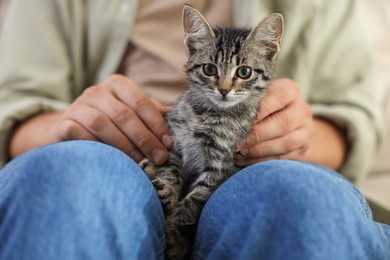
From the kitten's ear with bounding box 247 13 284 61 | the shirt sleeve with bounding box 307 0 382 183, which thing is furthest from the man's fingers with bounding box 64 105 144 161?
the shirt sleeve with bounding box 307 0 382 183

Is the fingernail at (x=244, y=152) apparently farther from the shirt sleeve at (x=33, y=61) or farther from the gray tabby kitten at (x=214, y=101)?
the shirt sleeve at (x=33, y=61)

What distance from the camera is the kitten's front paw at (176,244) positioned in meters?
0.91

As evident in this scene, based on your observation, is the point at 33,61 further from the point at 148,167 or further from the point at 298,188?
the point at 298,188

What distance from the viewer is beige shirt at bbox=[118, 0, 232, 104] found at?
4.23ft

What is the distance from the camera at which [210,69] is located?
1.07 m

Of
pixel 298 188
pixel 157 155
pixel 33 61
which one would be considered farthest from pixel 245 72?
pixel 33 61

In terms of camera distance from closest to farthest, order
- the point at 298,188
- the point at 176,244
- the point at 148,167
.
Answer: the point at 298,188 < the point at 176,244 < the point at 148,167

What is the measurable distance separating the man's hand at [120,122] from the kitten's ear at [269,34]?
0.28m

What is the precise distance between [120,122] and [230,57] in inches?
11.2

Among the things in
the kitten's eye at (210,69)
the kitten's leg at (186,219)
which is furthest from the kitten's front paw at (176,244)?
the kitten's eye at (210,69)

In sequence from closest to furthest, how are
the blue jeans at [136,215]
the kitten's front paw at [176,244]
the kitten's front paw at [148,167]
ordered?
the blue jeans at [136,215], the kitten's front paw at [176,244], the kitten's front paw at [148,167]

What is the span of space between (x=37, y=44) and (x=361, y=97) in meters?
0.92

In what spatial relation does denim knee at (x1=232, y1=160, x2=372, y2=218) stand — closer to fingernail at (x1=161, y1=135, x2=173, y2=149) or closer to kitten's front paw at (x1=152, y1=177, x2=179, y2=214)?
kitten's front paw at (x1=152, y1=177, x2=179, y2=214)

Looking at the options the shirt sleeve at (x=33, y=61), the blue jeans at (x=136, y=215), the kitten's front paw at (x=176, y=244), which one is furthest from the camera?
the shirt sleeve at (x=33, y=61)
